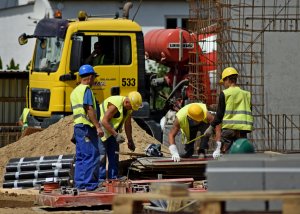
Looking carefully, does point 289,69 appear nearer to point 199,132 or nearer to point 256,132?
point 256,132

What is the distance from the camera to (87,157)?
15.3 meters

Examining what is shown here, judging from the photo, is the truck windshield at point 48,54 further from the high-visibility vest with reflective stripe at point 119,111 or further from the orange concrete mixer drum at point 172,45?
the high-visibility vest with reflective stripe at point 119,111

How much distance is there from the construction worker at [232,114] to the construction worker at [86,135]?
73.6 inches

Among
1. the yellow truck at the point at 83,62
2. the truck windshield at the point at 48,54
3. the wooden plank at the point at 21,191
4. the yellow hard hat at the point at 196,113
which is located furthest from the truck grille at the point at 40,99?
the yellow hard hat at the point at 196,113

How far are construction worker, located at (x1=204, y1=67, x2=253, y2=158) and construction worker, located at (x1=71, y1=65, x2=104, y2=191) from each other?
1870mm

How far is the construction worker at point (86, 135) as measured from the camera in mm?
15312

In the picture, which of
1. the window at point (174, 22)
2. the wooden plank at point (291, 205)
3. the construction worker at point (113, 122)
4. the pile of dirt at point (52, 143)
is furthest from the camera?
the window at point (174, 22)

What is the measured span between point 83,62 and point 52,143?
7.40ft

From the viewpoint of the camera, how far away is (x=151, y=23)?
127 ft

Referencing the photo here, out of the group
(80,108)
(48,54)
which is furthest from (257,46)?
(80,108)

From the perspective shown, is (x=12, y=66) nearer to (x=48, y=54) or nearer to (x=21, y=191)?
(x=48, y=54)

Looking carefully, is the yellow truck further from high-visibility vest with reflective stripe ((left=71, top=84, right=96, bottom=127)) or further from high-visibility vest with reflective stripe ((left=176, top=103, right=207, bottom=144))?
high-visibility vest with reflective stripe ((left=71, top=84, right=96, bottom=127))

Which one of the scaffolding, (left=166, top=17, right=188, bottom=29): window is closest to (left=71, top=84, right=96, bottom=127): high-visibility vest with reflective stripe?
the scaffolding

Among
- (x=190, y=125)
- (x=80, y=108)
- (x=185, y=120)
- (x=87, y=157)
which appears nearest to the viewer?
(x=87, y=157)
